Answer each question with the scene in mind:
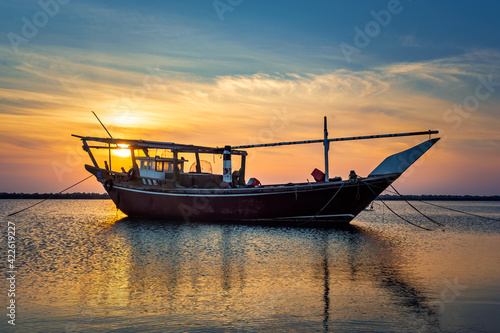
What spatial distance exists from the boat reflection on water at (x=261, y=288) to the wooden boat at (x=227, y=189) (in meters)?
7.88

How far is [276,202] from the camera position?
1206 inches

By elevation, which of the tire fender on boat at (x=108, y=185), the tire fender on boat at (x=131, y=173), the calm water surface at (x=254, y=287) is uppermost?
the tire fender on boat at (x=131, y=173)

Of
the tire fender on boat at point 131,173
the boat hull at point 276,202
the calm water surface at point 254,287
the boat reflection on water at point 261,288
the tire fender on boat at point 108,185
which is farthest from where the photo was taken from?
the tire fender on boat at point 108,185

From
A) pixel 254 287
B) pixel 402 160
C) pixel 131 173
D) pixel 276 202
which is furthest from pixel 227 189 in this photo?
pixel 254 287

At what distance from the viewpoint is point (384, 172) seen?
95.6 feet

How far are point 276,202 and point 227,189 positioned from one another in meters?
3.69

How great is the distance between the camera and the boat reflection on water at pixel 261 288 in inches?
343

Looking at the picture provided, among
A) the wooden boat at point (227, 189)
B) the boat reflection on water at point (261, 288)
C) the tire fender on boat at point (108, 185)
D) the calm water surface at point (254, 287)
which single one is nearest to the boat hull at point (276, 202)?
the wooden boat at point (227, 189)

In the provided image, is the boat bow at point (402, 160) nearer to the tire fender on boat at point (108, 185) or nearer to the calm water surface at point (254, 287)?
the calm water surface at point (254, 287)

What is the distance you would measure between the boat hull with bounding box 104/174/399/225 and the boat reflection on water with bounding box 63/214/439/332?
25.1 feet

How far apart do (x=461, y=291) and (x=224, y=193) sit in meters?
21.9

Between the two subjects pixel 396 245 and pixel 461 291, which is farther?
pixel 396 245

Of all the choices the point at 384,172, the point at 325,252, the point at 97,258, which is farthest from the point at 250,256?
the point at 384,172

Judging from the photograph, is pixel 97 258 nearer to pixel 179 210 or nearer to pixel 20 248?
pixel 20 248
